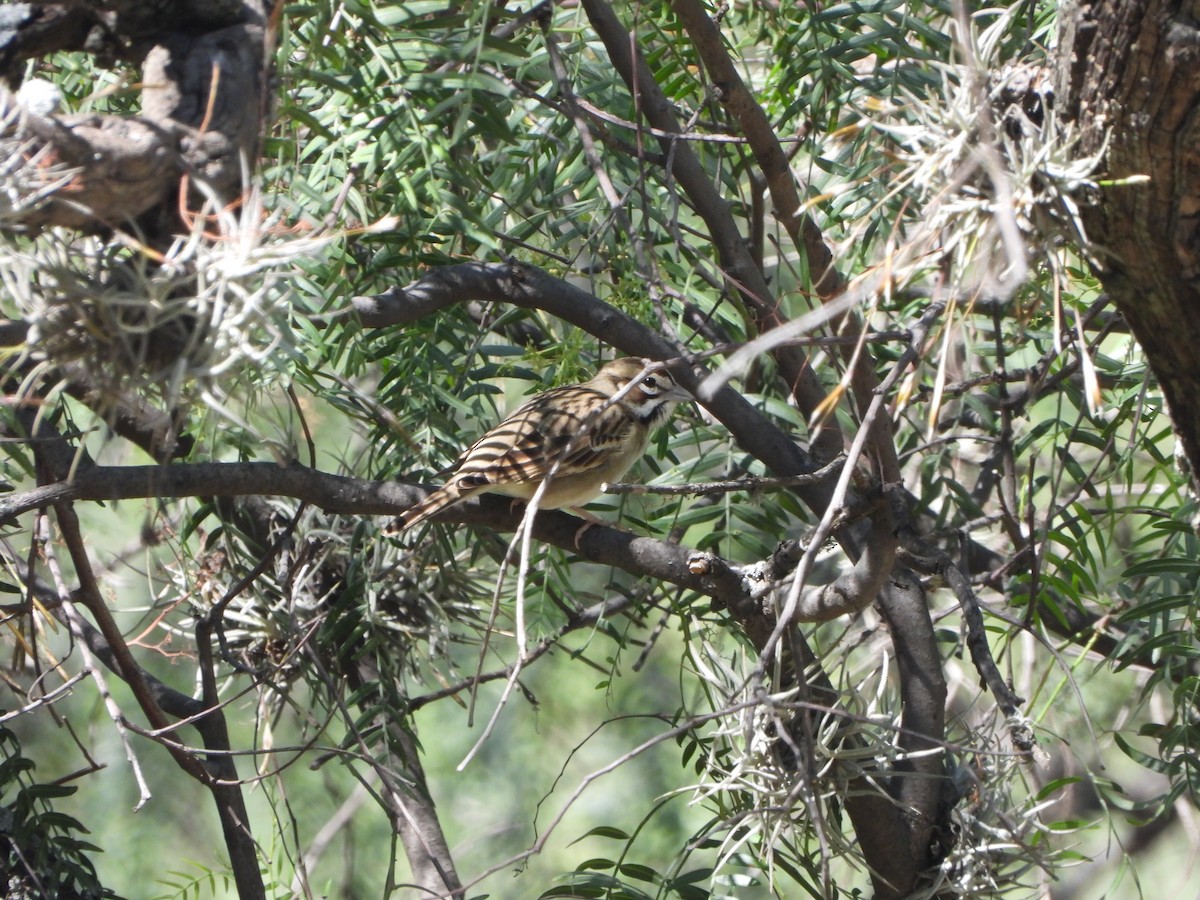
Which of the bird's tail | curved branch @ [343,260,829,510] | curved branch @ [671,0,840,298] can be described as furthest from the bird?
curved branch @ [671,0,840,298]

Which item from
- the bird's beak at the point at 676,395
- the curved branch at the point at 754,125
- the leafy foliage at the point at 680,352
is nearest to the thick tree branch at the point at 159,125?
the leafy foliage at the point at 680,352

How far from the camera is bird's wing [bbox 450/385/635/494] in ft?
11.1

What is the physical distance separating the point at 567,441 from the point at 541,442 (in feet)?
0.87

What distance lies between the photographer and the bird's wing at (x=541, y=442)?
11.1 ft

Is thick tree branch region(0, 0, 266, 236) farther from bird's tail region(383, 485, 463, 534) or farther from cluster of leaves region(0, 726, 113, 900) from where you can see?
cluster of leaves region(0, 726, 113, 900)

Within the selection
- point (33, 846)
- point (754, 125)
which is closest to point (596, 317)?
point (754, 125)

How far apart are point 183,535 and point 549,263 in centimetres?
120

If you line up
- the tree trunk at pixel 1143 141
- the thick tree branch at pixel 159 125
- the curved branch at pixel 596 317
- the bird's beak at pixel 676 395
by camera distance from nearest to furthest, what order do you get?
the thick tree branch at pixel 159 125 → the tree trunk at pixel 1143 141 → the curved branch at pixel 596 317 → the bird's beak at pixel 676 395

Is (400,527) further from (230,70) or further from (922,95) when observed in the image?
(922,95)

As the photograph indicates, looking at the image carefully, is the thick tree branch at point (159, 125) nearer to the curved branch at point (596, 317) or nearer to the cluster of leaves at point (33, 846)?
the curved branch at point (596, 317)

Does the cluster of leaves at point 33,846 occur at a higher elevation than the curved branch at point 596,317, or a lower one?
lower

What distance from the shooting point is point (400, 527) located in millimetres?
2906

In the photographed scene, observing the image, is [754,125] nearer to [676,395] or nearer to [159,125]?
[676,395]

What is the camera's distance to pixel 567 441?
3.47m
